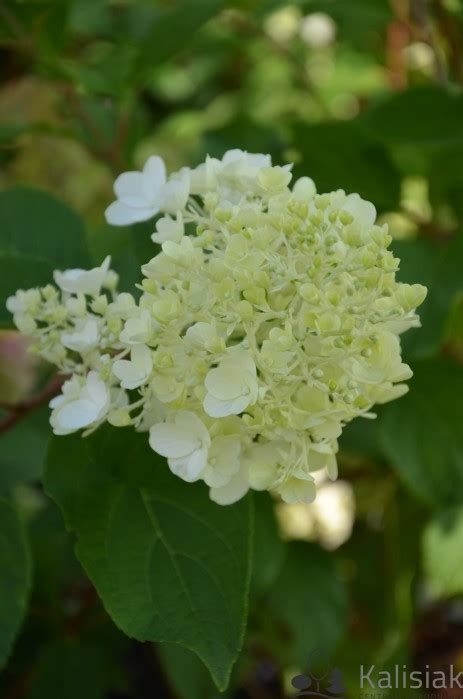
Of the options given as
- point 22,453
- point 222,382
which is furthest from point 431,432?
point 222,382

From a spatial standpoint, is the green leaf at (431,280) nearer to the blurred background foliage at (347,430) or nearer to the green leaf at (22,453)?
the blurred background foliage at (347,430)

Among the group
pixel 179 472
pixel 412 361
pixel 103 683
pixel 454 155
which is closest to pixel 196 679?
pixel 103 683

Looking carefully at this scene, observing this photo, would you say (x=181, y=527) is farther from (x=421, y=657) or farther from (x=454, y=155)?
(x=421, y=657)

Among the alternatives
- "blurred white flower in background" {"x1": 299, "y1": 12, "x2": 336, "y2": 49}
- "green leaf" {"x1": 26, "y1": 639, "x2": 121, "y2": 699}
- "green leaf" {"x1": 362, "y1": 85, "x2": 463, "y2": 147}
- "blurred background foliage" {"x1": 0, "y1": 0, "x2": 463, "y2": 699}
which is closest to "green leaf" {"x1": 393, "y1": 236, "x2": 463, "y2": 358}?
"blurred background foliage" {"x1": 0, "y1": 0, "x2": 463, "y2": 699}

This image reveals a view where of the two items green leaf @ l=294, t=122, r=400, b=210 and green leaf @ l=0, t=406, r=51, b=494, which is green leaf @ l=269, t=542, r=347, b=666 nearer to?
green leaf @ l=0, t=406, r=51, b=494

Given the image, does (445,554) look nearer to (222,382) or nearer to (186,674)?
(186,674)

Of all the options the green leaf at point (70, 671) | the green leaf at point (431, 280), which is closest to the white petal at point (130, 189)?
the green leaf at point (431, 280)

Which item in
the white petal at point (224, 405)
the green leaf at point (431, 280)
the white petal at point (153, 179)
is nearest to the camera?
the white petal at point (224, 405)
